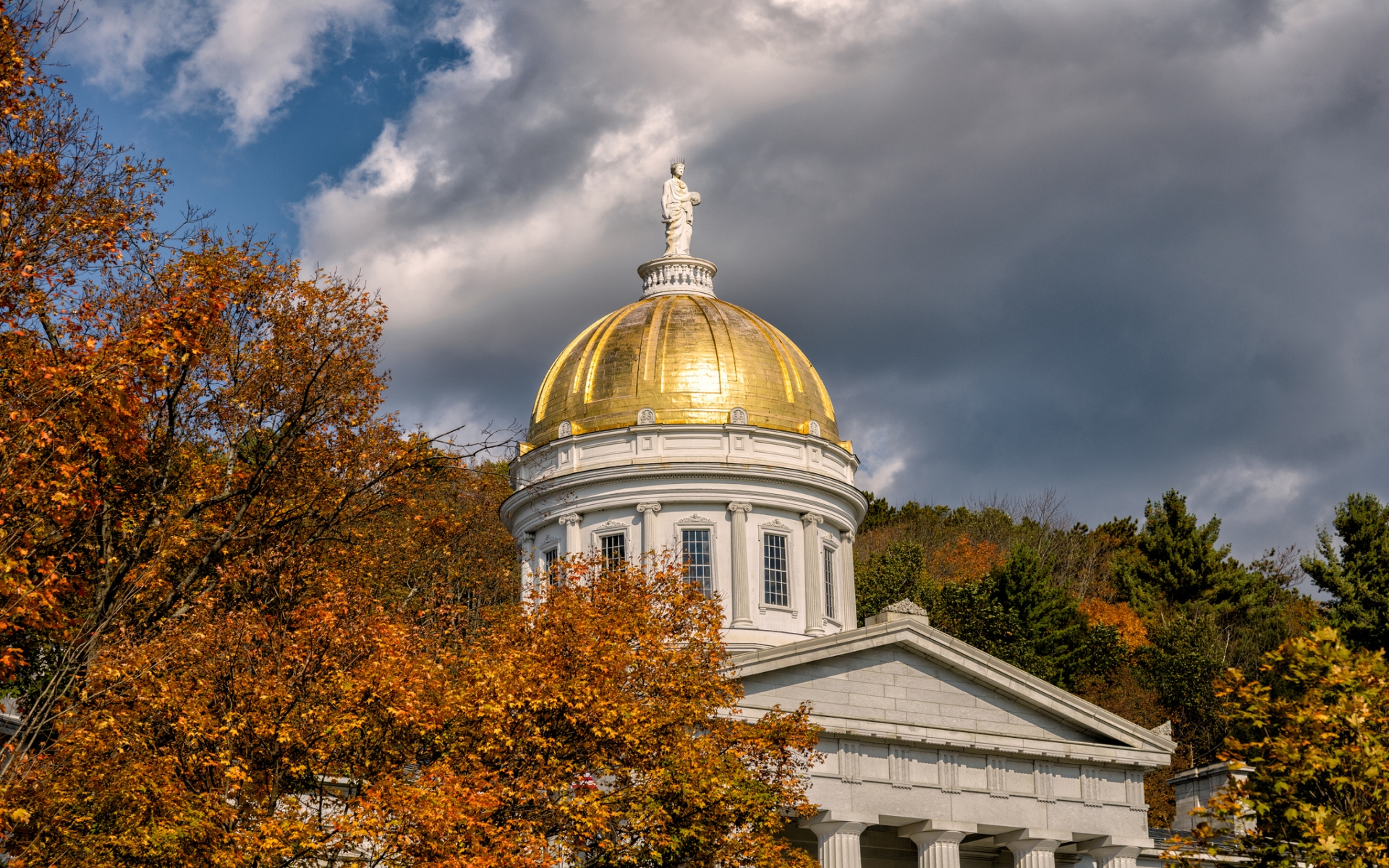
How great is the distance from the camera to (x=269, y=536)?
83.3 ft

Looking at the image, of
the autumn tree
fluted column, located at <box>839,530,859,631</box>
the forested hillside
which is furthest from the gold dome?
the autumn tree

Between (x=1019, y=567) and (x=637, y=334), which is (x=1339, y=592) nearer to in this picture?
(x=1019, y=567)

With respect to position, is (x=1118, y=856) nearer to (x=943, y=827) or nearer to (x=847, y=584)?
(x=943, y=827)

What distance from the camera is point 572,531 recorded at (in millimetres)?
48125

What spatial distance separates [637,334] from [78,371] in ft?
101

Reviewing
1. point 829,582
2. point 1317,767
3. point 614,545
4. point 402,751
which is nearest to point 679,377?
point 614,545

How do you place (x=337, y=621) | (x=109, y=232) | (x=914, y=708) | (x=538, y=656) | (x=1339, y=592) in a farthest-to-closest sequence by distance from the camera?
(x=1339, y=592) < (x=914, y=708) < (x=538, y=656) < (x=337, y=621) < (x=109, y=232)

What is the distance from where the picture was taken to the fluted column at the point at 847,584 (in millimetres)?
49156

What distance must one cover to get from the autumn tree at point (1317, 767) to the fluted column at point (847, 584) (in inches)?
969

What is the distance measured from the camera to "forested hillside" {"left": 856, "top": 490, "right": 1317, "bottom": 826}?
58.5 m

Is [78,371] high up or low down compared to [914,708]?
up

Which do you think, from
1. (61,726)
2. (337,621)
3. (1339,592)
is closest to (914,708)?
(337,621)

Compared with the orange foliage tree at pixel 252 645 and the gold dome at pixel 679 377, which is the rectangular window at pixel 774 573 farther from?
the orange foliage tree at pixel 252 645

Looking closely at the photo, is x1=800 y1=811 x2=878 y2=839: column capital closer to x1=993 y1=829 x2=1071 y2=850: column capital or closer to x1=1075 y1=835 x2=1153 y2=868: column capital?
x1=993 y1=829 x2=1071 y2=850: column capital
